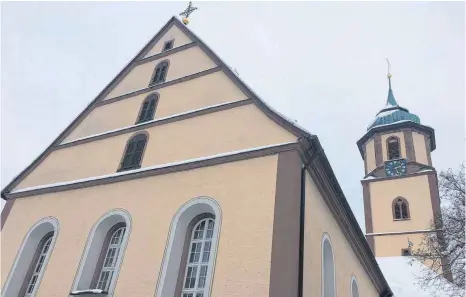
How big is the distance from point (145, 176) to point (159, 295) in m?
3.07

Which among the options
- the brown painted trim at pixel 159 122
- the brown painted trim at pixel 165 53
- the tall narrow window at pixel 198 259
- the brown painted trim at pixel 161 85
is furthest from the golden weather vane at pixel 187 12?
the tall narrow window at pixel 198 259

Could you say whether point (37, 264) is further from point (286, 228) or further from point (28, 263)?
point (286, 228)

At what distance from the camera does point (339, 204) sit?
465 inches

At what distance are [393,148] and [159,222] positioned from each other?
22751 mm

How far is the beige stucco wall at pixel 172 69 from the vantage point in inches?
510

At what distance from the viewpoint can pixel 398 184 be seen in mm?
27969

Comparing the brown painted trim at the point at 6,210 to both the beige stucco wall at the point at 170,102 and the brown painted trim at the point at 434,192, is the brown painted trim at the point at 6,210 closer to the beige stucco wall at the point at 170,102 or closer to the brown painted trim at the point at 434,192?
the beige stucco wall at the point at 170,102

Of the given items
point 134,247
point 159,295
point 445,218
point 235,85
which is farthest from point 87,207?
point 445,218

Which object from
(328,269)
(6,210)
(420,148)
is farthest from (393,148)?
(6,210)

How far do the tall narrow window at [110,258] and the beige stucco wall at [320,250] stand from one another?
13.8 ft

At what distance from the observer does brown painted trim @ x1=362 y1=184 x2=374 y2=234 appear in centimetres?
2773

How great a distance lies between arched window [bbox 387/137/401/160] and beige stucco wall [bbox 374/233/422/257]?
5001mm

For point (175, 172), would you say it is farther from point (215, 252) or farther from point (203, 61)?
point (203, 61)

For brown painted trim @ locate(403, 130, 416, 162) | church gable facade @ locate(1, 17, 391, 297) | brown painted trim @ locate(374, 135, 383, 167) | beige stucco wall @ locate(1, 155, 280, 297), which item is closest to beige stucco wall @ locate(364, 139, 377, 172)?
brown painted trim @ locate(374, 135, 383, 167)
